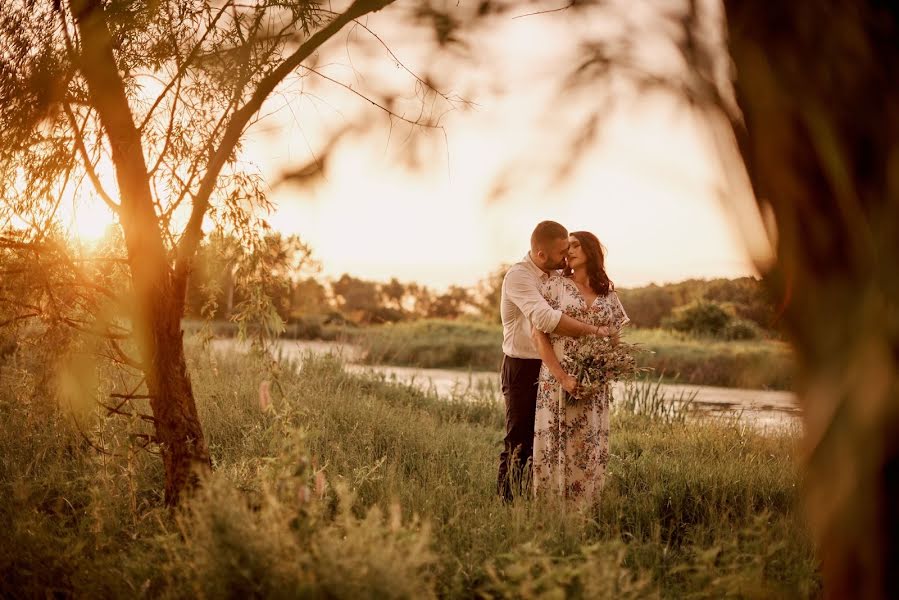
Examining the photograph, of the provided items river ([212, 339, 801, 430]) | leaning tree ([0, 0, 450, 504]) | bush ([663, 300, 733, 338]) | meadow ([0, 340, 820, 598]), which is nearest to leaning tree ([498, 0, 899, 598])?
meadow ([0, 340, 820, 598])

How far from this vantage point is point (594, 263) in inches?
201

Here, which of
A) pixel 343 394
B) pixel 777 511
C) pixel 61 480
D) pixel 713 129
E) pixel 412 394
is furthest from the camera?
pixel 412 394

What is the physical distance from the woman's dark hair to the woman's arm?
50cm

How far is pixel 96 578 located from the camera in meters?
3.26

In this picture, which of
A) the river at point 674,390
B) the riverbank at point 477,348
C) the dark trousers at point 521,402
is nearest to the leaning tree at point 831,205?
the dark trousers at point 521,402

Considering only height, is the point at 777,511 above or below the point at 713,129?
below

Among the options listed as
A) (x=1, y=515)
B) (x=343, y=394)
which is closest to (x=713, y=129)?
(x=1, y=515)

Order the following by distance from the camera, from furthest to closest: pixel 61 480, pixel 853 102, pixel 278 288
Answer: pixel 61 480
pixel 278 288
pixel 853 102

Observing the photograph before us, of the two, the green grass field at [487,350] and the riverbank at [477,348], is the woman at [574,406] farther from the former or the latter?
the green grass field at [487,350]

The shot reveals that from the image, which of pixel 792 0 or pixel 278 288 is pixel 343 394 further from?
pixel 792 0

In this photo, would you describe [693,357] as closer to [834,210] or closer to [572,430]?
[572,430]

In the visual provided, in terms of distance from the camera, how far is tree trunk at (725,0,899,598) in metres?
1.25

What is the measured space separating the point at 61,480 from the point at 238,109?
274cm

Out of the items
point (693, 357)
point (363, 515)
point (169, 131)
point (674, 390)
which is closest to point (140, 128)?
point (169, 131)
